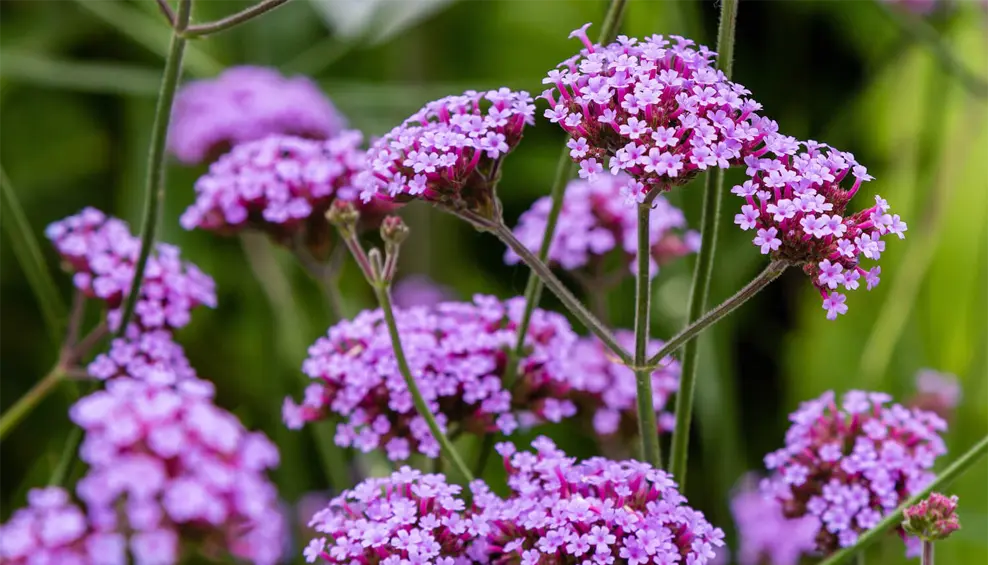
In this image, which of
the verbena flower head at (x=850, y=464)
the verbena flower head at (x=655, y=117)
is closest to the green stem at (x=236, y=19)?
the verbena flower head at (x=655, y=117)

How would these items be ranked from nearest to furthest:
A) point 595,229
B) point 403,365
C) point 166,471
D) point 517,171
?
point 166,471
point 403,365
point 595,229
point 517,171

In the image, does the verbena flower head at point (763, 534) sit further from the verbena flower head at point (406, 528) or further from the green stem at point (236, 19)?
the green stem at point (236, 19)

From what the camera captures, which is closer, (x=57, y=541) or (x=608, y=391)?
(x=57, y=541)

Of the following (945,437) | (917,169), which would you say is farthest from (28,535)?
(917,169)

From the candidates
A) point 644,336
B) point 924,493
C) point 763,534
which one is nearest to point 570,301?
point 644,336

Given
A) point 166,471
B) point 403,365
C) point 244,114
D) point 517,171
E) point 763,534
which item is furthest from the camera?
point 517,171

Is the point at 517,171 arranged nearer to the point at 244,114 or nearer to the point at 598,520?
the point at 244,114
